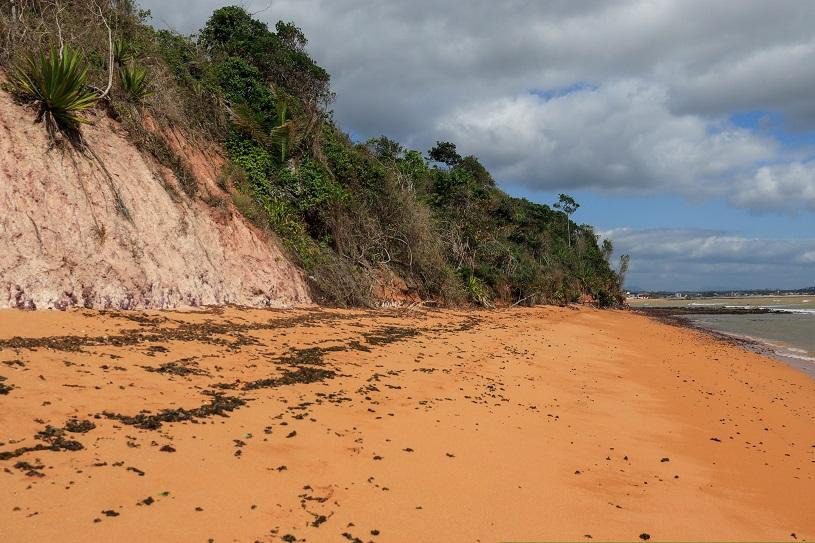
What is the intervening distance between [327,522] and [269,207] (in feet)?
38.6

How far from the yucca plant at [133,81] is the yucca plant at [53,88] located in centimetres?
229

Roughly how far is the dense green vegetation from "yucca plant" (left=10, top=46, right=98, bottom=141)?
8cm

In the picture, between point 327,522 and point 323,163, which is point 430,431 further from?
point 323,163

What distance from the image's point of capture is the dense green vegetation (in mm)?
10961

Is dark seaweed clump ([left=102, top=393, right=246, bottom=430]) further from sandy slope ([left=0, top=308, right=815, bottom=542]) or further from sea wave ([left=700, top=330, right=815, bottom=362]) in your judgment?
sea wave ([left=700, top=330, right=815, bottom=362])

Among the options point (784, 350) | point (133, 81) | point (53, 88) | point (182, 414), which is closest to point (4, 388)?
point (182, 414)

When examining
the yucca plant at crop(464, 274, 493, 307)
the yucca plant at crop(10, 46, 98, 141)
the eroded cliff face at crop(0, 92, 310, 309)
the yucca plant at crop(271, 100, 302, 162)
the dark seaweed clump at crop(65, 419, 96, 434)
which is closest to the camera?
the dark seaweed clump at crop(65, 419, 96, 434)

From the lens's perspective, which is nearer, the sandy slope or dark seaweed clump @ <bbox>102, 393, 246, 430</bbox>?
the sandy slope

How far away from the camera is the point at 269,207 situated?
1385cm

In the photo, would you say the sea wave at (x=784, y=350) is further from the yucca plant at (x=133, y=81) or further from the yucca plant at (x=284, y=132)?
the yucca plant at (x=133, y=81)

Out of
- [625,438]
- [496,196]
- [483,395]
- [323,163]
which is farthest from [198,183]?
[496,196]

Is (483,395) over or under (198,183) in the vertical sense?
under

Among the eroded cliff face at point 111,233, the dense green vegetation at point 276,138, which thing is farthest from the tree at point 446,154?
the eroded cliff face at point 111,233

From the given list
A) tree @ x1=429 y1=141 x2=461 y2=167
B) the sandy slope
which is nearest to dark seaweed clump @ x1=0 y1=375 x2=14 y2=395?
the sandy slope
